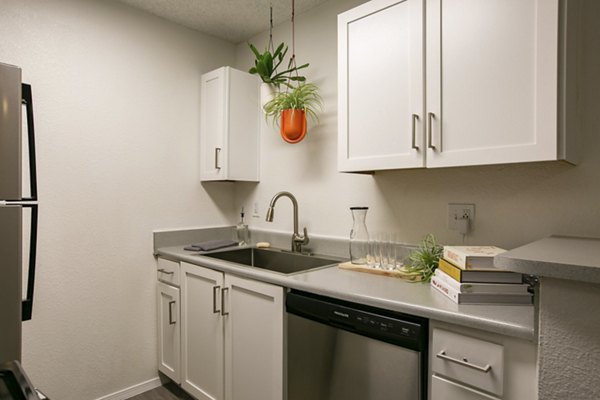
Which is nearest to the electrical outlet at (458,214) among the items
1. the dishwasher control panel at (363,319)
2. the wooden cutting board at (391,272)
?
the wooden cutting board at (391,272)

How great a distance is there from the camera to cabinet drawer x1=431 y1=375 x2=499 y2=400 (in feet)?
3.51

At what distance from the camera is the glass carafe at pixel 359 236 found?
6.26ft

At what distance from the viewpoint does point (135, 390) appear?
2.34 m

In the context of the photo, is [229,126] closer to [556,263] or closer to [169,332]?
[169,332]

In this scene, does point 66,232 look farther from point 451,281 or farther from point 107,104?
point 451,281

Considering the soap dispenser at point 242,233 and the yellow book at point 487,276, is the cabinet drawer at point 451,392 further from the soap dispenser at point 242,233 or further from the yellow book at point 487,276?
the soap dispenser at point 242,233

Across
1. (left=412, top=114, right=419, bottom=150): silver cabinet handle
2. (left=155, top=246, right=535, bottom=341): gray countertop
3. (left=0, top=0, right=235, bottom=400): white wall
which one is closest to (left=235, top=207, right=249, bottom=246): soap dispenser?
(left=0, top=0, right=235, bottom=400): white wall

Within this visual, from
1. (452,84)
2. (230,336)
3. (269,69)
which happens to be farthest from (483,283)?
(269,69)

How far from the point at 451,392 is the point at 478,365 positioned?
130mm

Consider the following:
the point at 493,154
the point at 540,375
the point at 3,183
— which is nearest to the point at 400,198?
the point at 493,154

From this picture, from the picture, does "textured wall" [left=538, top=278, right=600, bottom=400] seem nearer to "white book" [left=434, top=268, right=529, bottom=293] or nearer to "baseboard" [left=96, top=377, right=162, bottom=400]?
"white book" [left=434, top=268, right=529, bottom=293]

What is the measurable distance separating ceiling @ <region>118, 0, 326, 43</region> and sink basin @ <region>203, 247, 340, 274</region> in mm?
1494

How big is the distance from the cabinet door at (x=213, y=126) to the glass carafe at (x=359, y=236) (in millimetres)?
964

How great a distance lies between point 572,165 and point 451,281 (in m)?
0.66
